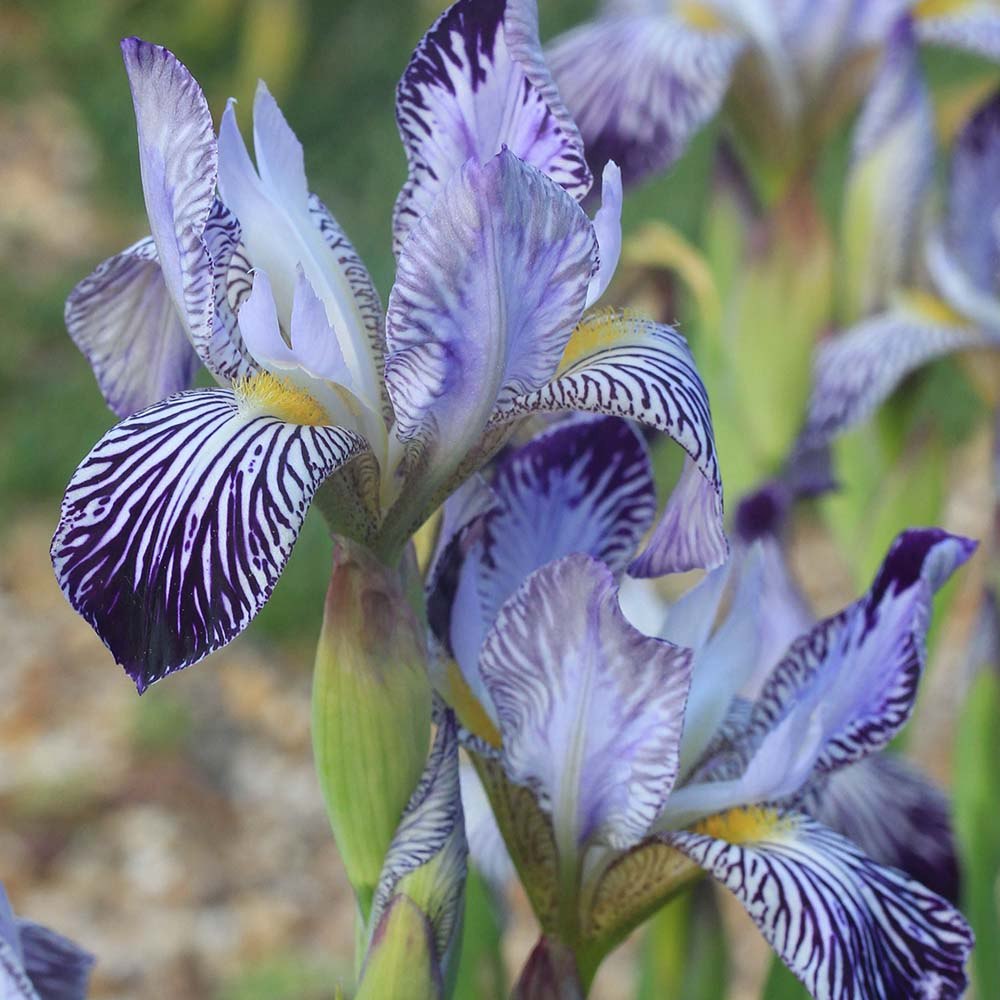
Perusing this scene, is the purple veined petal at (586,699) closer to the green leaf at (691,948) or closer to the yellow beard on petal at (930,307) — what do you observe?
the green leaf at (691,948)

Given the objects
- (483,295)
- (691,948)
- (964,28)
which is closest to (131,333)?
(483,295)

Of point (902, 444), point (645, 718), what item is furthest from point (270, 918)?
point (645, 718)

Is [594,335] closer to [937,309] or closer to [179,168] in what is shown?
[179,168]

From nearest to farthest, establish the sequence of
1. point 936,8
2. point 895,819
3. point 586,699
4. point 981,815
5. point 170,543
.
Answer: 1. point 170,543
2. point 586,699
3. point 895,819
4. point 981,815
5. point 936,8

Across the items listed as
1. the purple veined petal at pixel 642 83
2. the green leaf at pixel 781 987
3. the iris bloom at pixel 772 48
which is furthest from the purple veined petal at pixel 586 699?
the iris bloom at pixel 772 48

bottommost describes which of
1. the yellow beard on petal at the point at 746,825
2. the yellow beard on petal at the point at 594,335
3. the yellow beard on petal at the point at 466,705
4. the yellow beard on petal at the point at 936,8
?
the yellow beard on petal at the point at 746,825

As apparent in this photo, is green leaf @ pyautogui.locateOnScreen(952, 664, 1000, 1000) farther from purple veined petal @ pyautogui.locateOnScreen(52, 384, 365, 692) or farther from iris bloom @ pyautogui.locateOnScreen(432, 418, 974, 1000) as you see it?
purple veined petal @ pyautogui.locateOnScreen(52, 384, 365, 692)
